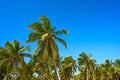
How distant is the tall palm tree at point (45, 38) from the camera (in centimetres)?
3581

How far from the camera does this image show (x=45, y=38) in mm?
35781

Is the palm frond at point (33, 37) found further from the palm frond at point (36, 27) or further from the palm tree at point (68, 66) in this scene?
the palm tree at point (68, 66)

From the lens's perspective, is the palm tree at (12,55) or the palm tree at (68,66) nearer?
the palm tree at (12,55)

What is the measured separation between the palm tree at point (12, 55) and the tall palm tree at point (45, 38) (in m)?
9.77

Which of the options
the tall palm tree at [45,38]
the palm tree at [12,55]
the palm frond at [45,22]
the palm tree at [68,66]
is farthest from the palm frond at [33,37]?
the palm tree at [68,66]

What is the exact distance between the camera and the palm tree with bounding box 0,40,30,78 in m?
46.2

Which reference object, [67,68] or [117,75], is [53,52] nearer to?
[67,68]

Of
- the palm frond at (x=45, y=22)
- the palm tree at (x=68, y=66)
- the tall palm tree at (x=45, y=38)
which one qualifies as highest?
the palm tree at (x=68, y=66)

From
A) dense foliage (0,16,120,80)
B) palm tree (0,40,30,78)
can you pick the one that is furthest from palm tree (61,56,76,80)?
palm tree (0,40,30,78)

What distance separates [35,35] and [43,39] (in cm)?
256

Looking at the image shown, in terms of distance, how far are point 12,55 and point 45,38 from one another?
1345 centimetres

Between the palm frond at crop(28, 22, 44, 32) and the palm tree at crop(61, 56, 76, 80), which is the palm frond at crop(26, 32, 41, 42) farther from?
the palm tree at crop(61, 56, 76, 80)

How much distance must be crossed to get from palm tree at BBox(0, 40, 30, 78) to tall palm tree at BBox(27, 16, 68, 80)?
977cm

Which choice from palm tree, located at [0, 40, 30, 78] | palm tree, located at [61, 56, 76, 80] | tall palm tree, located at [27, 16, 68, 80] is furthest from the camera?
palm tree, located at [61, 56, 76, 80]
